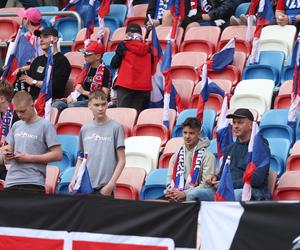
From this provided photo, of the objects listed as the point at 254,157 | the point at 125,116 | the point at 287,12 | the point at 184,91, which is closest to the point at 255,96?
the point at 184,91

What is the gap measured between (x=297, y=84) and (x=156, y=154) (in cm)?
179

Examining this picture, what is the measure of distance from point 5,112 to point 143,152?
1.64m

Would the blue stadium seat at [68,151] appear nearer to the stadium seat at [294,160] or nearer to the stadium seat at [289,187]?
the stadium seat at [294,160]

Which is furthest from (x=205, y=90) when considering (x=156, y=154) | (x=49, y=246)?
(x=49, y=246)

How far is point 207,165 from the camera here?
11.0m

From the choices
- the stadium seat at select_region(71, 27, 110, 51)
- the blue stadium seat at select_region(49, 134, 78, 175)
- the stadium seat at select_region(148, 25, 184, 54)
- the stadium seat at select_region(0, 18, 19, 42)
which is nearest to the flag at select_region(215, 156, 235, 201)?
the blue stadium seat at select_region(49, 134, 78, 175)

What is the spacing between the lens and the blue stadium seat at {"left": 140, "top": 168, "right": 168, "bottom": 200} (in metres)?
Result: 11.9

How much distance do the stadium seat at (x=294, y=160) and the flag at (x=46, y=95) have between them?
3635 millimetres

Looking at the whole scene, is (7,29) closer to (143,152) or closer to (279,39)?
A: (279,39)

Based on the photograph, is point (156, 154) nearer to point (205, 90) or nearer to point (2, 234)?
point (205, 90)

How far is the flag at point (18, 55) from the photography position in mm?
14430

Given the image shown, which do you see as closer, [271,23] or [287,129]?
[287,129]

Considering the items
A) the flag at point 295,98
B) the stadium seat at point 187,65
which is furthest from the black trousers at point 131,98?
the flag at point 295,98

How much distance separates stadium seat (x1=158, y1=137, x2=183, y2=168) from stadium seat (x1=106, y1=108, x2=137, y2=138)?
0.89m
